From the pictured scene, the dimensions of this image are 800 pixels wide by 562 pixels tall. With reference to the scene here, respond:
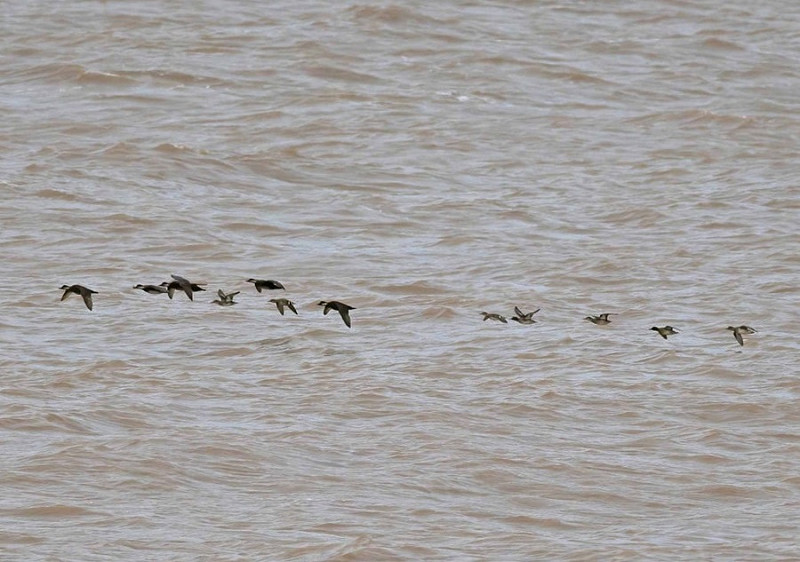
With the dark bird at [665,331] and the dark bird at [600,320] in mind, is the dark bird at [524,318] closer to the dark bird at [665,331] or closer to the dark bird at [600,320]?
the dark bird at [600,320]

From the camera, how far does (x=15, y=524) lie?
1268 cm

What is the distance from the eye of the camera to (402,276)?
19469mm

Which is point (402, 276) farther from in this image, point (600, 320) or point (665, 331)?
point (665, 331)

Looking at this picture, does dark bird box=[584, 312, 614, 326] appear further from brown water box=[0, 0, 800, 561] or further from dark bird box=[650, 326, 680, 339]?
dark bird box=[650, 326, 680, 339]

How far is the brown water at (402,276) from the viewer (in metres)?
13.4

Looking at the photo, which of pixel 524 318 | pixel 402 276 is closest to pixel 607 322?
pixel 524 318

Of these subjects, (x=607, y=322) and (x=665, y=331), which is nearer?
(x=665, y=331)

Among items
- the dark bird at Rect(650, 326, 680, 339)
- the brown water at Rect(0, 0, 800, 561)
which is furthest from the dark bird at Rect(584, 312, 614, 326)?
the dark bird at Rect(650, 326, 680, 339)

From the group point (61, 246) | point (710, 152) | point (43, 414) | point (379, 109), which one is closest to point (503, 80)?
point (379, 109)

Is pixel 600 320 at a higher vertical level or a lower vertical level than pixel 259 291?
lower

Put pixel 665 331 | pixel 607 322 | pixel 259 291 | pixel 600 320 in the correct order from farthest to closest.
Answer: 1. pixel 607 322
2. pixel 600 320
3. pixel 665 331
4. pixel 259 291

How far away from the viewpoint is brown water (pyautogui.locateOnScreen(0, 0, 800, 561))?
13.4 meters

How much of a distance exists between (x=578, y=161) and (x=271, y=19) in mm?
8246

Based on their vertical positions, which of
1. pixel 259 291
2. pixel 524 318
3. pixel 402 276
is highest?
pixel 259 291
